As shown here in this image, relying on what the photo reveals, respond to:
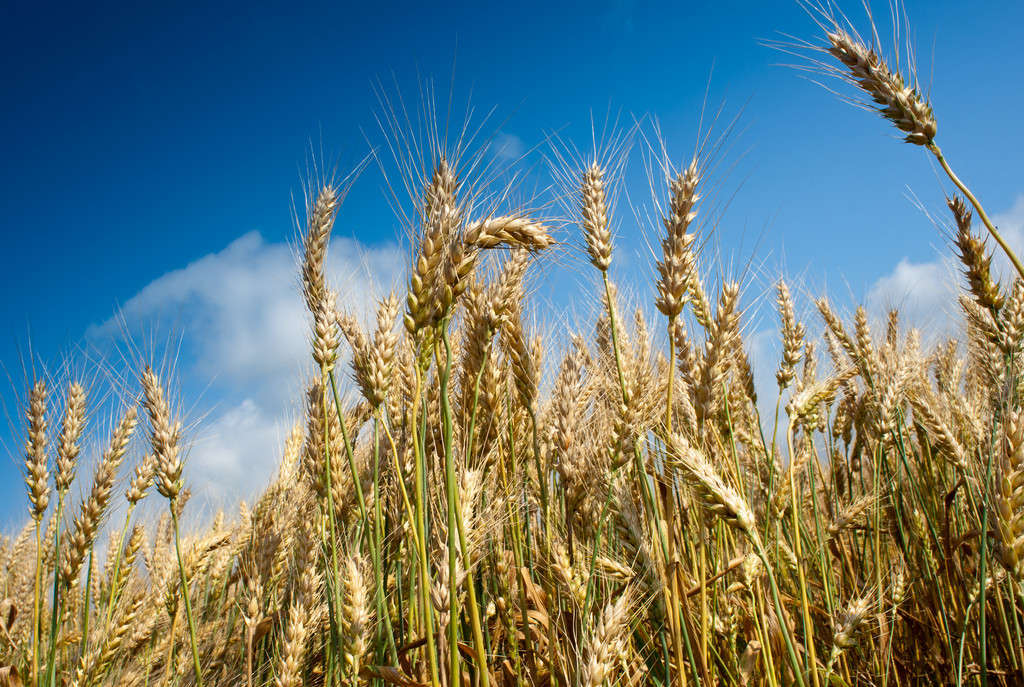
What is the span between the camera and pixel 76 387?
2.74 metres

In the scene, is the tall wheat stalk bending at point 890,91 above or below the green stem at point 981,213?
above

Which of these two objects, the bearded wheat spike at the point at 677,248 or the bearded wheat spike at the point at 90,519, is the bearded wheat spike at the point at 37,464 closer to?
the bearded wheat spike at the point at 90,519

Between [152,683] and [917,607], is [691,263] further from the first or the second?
[152,683]

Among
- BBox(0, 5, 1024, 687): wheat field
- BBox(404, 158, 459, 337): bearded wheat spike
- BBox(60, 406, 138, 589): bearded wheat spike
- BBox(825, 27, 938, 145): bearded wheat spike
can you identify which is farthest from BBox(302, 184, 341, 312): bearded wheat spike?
BBox(825, 27, 938, 145): bearded wheat spike

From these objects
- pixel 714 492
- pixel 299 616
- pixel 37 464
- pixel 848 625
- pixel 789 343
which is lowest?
pixel 848 625

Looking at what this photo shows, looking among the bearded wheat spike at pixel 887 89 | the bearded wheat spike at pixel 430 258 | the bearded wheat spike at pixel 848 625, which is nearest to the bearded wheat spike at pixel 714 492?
the bearded wheat spike at pixel 848 625

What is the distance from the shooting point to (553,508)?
7.98 ft

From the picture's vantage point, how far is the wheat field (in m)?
1.65

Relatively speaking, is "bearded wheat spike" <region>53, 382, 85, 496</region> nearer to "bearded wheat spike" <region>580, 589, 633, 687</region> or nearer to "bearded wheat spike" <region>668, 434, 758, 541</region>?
"bearded wheat spike" <region>580, 589, 633, 687</region>

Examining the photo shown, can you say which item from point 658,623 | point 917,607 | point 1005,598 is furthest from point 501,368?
point 1005,598

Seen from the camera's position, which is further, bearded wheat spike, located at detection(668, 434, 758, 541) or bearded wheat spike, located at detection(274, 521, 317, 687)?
bearded wheat spike, located at detection(274, 521, 317, 687)

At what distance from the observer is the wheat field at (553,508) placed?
165 centimetres

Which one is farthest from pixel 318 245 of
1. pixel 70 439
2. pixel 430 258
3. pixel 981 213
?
pixel 981 213

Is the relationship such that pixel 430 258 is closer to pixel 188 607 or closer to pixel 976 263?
pixel 188 607
